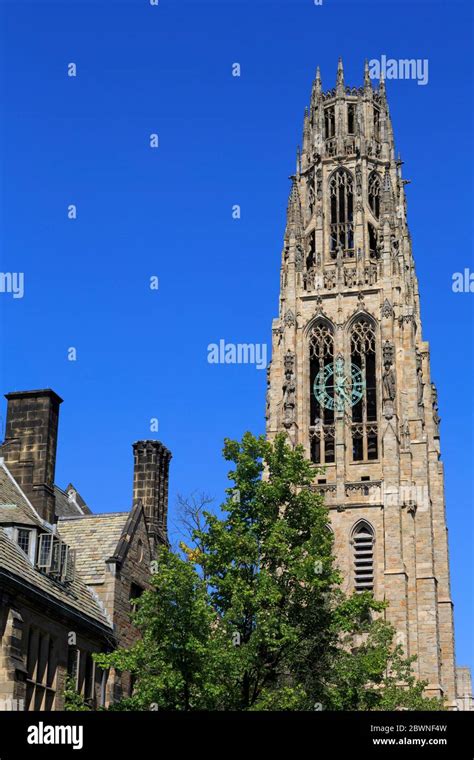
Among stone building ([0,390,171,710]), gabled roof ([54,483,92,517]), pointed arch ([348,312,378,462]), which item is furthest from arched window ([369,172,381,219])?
stone building ([0,390,171,710])

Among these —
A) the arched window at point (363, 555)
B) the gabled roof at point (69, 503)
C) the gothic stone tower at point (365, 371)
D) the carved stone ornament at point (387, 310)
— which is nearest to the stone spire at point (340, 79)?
the gothic stone tower at point (365, 371)

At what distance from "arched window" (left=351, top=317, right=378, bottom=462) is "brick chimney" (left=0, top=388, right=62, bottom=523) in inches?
1805

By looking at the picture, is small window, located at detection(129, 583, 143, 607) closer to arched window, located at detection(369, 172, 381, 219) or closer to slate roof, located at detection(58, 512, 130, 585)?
slate roof, located at detection(58, 512, 130, 585)

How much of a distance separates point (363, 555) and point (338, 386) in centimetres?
1233

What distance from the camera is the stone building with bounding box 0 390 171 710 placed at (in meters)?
27.8

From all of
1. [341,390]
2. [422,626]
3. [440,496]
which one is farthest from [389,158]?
[422,626]

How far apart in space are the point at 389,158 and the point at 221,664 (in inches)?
2687

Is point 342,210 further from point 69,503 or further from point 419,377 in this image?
point 69,503

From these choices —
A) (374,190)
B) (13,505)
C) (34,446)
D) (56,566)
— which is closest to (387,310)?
(374,190)

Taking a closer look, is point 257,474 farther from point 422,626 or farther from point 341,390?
point 341,390

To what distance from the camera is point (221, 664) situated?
2778 centimetres

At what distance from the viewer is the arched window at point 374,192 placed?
3506 inches

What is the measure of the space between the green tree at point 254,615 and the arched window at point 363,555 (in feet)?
129
